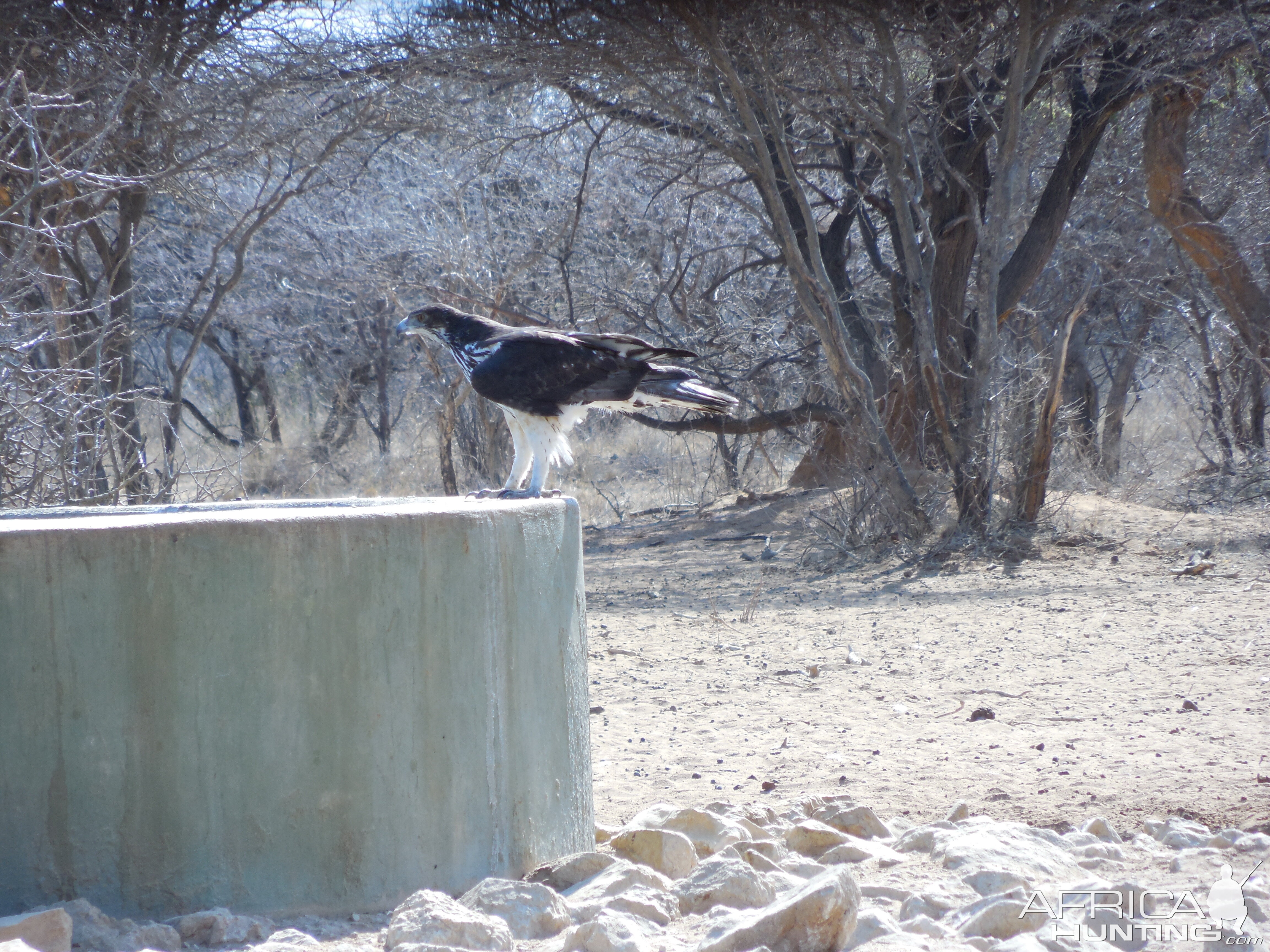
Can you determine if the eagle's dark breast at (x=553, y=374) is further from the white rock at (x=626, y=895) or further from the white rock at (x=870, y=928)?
the white rock at (x=870, y=928)

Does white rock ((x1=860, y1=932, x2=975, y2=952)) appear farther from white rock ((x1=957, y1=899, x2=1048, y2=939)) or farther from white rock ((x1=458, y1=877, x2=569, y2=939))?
white rock ((x1=458, y1=877, x2=569, y2=939))

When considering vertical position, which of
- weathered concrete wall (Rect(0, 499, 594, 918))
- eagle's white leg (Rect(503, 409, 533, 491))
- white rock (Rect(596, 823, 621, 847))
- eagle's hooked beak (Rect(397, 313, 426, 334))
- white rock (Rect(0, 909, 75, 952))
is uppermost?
eagle's hooked beak (Rect(397, 313, 426, 334))

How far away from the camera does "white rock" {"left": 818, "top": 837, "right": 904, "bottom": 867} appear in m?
2.94

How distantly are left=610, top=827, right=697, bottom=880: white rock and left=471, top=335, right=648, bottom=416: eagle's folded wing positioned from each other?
1736mm

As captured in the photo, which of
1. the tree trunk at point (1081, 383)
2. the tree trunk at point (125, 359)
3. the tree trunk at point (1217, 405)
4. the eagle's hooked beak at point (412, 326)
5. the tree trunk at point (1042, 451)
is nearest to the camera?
the eagle's hooked beak at point (412, 326)

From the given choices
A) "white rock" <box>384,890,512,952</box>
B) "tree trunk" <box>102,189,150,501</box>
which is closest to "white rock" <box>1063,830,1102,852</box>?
"white rock" <box>384,890,512,952</box>

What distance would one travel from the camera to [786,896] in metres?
2.41

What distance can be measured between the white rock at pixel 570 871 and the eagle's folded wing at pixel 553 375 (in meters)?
1.84

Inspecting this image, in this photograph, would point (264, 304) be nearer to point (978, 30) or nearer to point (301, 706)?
point (978, 30)

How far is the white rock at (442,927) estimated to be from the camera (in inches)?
89.4

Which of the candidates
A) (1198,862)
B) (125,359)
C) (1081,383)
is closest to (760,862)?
(1198,862)

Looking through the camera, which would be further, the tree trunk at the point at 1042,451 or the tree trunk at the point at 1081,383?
the tree trunk at the point at 1081,383

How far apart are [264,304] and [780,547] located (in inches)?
452

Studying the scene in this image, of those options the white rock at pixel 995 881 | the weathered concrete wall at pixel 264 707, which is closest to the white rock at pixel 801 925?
the white rock at pixel 995 881
